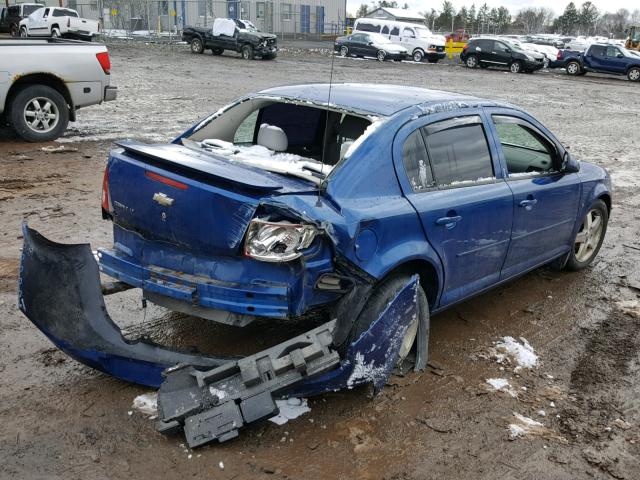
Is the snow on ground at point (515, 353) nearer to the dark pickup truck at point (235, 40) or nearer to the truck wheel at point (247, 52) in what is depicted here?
the dark pickup truck at point (235, 40)

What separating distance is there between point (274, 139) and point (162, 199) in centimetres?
115

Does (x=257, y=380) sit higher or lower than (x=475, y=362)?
higher

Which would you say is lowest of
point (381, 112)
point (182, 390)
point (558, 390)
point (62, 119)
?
point (558, 390)

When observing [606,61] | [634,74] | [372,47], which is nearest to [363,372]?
[634,74]

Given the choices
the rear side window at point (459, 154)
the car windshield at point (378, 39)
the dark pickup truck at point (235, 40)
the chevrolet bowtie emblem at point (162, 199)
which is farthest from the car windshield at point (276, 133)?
the car windshield at point (378, 39)

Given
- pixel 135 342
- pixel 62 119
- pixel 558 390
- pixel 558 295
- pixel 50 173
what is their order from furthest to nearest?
1. pixel 62 119
2. pixel 50 173
3. pixel 558 295
4. pixel 558 390
5. pixel 135 342

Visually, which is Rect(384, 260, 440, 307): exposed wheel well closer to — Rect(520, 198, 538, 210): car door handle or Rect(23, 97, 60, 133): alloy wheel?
Rect(520, 198, 538, 210): car door handle

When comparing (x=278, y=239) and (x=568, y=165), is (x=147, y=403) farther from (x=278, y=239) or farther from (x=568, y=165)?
(x=568, y=165)

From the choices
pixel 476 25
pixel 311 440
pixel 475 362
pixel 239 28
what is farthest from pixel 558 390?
pixel 476 25

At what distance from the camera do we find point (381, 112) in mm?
3998

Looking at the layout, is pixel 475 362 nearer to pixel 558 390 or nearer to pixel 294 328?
pixel 558 390

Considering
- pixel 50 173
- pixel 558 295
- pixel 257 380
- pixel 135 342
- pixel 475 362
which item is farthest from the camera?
pixel 50 173

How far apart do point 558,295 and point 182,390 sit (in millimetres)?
3399

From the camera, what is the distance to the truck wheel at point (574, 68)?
32.4 metres
